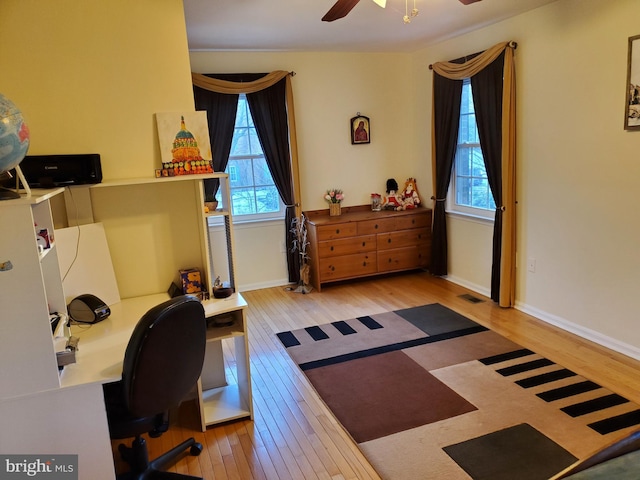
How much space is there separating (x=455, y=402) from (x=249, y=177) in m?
3.12

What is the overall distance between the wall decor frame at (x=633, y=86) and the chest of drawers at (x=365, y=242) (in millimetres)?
2337

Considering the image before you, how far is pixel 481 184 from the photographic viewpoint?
14.8 ft

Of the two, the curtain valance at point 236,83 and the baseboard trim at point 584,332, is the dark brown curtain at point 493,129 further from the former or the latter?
the curtain valance at point 236,83

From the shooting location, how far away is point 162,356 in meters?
1.86

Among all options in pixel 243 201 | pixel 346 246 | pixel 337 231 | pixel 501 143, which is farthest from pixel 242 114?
pixel 501 143

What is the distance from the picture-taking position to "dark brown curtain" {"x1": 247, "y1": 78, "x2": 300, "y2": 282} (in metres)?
4.68

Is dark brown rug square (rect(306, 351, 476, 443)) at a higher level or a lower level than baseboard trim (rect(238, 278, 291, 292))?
lower

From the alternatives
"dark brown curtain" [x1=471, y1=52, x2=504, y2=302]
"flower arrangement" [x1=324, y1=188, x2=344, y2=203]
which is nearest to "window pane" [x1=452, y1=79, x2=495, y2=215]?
"dark brown curtain" [x1=471, y1=52, x2=504, y2=302]

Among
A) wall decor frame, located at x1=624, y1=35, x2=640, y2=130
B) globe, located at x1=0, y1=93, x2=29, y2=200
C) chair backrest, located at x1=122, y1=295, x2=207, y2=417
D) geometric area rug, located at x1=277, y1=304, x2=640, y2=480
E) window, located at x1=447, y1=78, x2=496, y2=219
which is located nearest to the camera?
globe, located at x1=0, y1=93, x2=29, y2=200

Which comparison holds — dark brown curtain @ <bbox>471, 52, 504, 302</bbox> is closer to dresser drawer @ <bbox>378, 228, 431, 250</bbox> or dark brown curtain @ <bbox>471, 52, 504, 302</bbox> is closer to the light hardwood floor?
the light hardwood floor

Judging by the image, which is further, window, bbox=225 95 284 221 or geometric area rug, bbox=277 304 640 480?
window, bbox=225 95 284 221

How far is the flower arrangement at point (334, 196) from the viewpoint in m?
5.05

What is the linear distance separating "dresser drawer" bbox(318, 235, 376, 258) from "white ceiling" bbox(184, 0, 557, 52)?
194cm

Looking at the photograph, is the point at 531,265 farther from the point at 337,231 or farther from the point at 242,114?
the point at 242,114
